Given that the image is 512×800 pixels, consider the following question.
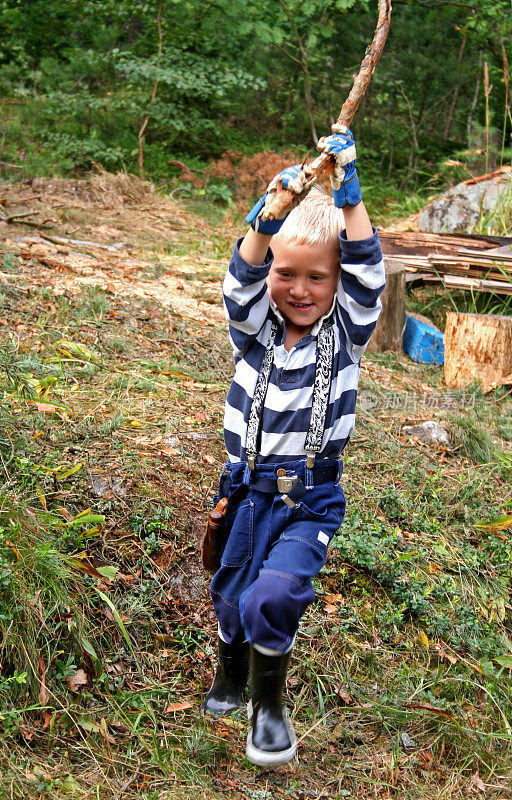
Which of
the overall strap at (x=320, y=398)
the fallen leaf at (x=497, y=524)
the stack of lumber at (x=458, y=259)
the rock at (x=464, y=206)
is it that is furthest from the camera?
the rock at (x=464, y=206)

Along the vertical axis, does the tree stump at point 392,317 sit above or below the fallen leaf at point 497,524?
above

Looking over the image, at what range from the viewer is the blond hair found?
2.26m

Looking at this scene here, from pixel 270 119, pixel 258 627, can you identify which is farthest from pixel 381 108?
pixel 258 627

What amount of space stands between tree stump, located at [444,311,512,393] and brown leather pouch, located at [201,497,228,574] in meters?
3.79

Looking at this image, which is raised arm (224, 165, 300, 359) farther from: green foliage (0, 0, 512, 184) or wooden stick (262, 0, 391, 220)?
green foliage (0, 0, 512, 184)

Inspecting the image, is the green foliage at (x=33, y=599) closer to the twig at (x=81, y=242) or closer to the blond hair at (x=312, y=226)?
the blond hair at (x=312, y=226)

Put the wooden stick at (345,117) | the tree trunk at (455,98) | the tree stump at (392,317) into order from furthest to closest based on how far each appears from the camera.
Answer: the tree trunk at (455,98)
the tree stump at (392,317)
the wooden stick at (345,117)

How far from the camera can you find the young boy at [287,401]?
7.13 feet

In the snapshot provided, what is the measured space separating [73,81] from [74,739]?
10449mm

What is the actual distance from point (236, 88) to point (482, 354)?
25.6 ft

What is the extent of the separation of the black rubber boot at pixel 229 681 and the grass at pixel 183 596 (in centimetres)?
11

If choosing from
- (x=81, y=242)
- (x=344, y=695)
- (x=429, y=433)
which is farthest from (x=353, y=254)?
(x=81, y=242)

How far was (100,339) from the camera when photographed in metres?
4.62

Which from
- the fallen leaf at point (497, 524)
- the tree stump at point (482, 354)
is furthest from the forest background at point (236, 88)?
the fallen leaf at point (497, 524)
